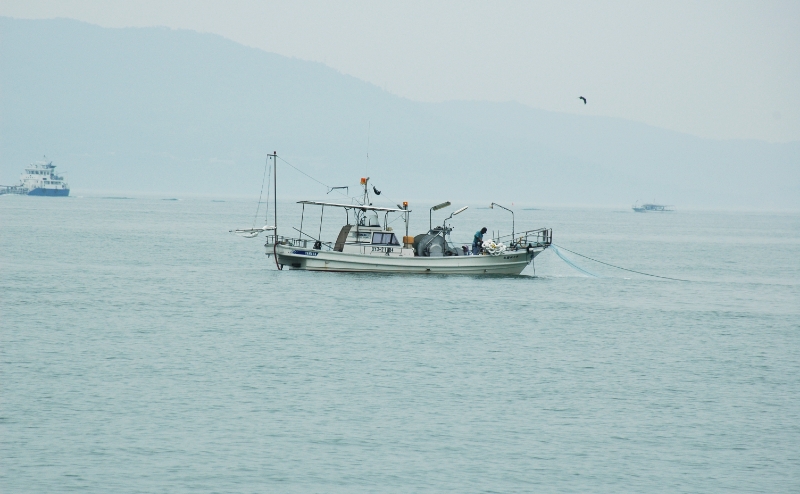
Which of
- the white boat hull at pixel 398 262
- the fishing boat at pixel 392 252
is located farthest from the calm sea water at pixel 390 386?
the fishing boat at pixel 392 252

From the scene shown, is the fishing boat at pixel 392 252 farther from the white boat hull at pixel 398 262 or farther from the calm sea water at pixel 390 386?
the calm sea water at pixel 390 386

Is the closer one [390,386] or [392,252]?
[390,386]

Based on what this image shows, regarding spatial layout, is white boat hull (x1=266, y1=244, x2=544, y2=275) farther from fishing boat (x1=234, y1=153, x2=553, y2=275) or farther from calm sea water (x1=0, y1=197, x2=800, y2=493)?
calm sea water (x1=0, y1=197, x2=800, y2=493)

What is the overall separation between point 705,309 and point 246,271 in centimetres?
3019

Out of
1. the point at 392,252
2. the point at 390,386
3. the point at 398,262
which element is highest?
the point at 392,252

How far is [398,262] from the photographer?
2261 inches

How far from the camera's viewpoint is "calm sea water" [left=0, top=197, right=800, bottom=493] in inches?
917

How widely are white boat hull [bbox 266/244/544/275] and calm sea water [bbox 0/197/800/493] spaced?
0.88m

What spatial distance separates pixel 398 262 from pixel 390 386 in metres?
26.3

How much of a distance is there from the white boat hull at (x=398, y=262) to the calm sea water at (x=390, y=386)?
88 cm

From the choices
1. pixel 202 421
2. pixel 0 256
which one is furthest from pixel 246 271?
pixel 202 421

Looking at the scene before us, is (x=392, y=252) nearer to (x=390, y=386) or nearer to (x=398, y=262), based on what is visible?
(x=398, y=262)

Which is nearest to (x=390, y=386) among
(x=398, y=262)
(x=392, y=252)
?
(x=398, y=262)

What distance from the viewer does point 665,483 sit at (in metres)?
22.9
